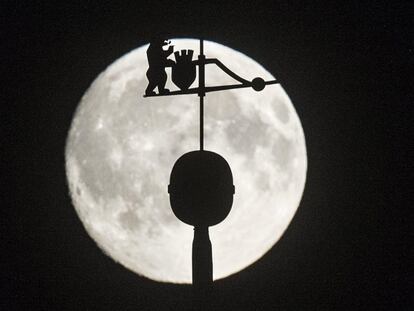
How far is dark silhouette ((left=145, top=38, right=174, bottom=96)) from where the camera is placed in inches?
95.0

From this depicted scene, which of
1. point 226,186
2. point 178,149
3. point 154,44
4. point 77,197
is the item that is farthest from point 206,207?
point 77,197

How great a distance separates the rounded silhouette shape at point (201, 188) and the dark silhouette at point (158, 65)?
51 cm

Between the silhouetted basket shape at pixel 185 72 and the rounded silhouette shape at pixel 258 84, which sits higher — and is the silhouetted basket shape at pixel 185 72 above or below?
above

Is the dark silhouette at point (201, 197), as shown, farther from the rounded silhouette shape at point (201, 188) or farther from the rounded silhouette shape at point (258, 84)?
the rounded silhouette shape at point (258, 84)

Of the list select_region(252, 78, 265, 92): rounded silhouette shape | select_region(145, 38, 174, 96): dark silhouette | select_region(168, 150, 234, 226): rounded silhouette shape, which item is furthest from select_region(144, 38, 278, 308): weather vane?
select_region(145, 38, 174, 96): dark silhouette

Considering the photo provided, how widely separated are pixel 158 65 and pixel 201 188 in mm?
726

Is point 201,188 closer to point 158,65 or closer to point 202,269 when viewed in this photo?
point 202,269

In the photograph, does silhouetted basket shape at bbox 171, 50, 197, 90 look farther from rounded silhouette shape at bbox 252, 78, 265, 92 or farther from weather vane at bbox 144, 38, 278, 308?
weather vane at bbox 144, 38, 278, 308

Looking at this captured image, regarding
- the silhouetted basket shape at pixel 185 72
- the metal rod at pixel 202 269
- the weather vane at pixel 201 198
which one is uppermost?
the silhouetted basket shape at pixel 185 72

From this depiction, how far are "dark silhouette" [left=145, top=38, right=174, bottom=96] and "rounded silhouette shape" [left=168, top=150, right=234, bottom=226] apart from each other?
1.66ft

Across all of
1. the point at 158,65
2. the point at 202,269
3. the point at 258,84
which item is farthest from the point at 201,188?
the point at 158,65

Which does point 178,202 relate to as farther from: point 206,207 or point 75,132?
point 75,132

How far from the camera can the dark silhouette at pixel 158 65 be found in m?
2.41

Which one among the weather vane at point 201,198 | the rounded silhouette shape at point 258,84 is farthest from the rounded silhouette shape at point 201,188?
the rounded silhouette shape at point 258,84
